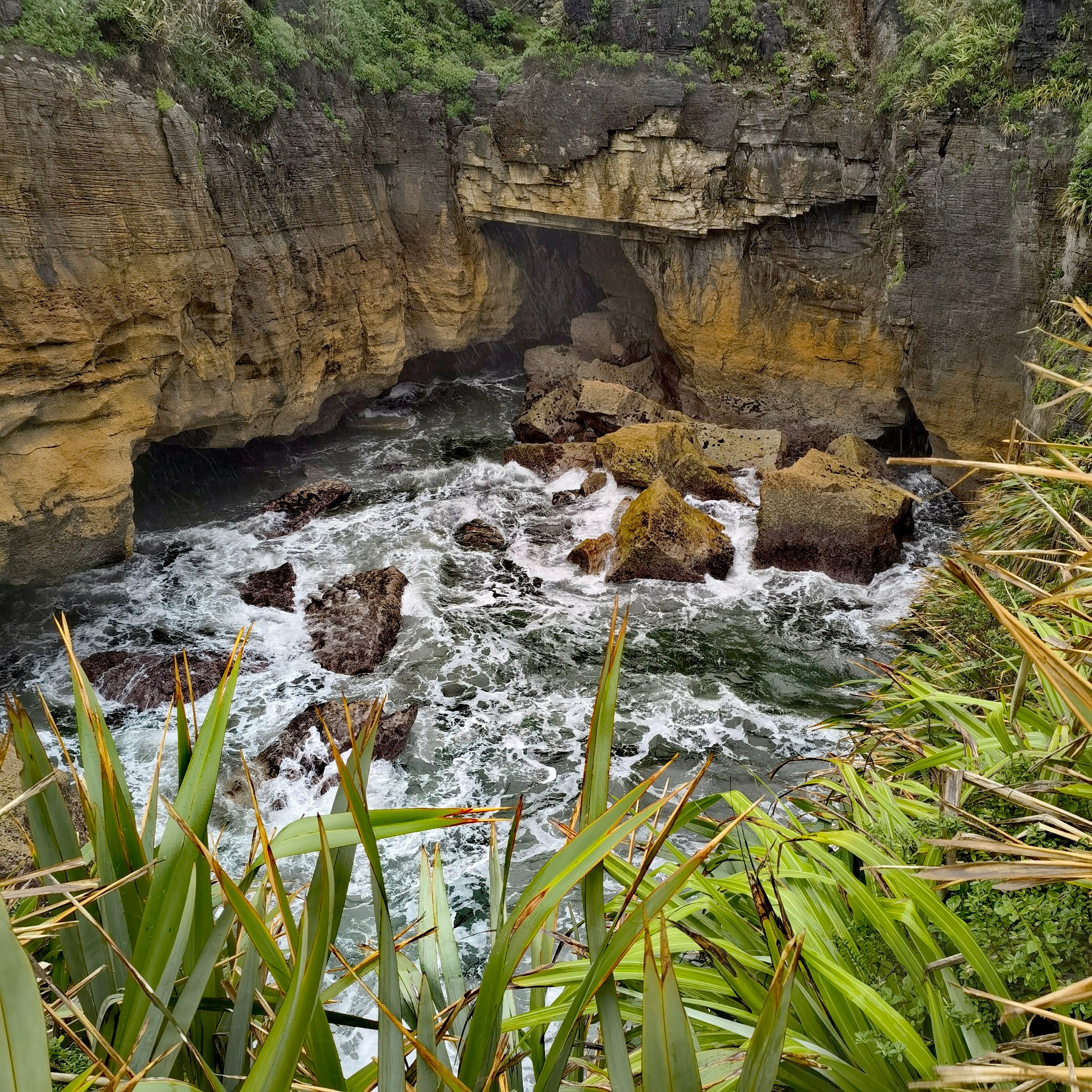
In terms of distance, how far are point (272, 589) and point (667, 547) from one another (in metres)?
4.23

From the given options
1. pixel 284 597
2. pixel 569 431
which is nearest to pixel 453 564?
pixel 284 597

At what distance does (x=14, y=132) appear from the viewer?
6535 mm

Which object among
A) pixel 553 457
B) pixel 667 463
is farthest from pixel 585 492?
pixel 667 463

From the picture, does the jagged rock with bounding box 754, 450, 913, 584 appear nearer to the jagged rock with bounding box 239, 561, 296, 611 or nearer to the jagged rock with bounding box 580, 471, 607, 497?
the jagged rock with bounding box 580, 471, 607, 497

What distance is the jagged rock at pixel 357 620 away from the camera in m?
→ 7.54

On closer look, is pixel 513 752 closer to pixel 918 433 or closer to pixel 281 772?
pixel 281 772

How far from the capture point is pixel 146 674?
23.7 feet

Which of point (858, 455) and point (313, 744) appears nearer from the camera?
point (313, 744)

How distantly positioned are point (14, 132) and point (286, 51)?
380 cm

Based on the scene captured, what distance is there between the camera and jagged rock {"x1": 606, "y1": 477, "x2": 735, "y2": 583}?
8.74 meters

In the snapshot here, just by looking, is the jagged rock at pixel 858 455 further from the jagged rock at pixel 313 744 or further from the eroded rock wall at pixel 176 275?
the jagged rock at pixel 313 744

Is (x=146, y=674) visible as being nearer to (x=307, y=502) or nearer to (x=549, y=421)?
(x=307, y=502)

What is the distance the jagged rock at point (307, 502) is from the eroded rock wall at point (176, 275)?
919 millimetres

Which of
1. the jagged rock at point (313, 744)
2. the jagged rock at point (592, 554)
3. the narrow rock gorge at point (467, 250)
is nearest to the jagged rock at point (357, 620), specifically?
the jagged rock at point (313, 744)
